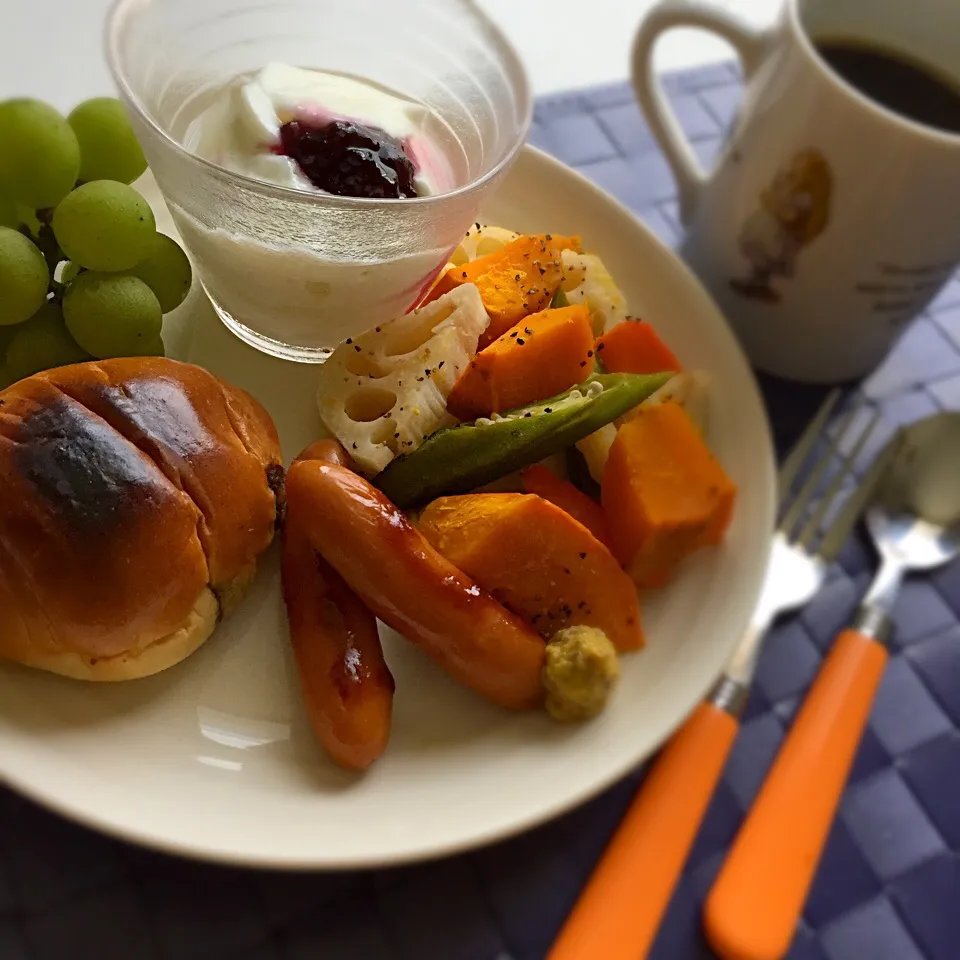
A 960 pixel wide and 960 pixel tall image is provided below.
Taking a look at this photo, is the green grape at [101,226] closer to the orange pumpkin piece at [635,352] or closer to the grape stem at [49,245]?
the grape stem at [49,245]

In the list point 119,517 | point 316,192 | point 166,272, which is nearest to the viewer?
point 119,517

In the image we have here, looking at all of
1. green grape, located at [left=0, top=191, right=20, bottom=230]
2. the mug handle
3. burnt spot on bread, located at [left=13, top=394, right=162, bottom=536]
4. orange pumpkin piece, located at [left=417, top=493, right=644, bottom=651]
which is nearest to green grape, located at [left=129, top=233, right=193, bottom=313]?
green grape, located at [left=0, top=191, right=20, bottom=230]

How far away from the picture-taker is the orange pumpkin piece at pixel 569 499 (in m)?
0.94

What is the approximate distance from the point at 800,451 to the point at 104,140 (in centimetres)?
84

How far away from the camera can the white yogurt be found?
930mm

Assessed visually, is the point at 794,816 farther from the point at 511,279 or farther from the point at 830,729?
the point at 511,279

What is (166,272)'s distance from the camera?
0.96 m

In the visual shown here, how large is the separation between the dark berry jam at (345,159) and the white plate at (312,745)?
0.84 feet

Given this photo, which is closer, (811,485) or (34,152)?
(34,152)

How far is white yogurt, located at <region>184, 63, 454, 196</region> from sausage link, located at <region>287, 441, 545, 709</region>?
1.02 feet

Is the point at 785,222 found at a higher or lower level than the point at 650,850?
higher

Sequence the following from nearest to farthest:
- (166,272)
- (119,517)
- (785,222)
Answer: (119,517)
(166,272)
(785,222)

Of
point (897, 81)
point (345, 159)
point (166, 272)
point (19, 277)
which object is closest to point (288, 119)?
point (345, 159)

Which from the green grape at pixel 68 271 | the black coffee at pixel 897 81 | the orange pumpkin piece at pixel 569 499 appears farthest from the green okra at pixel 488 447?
the black coffee at pixel 897 81
